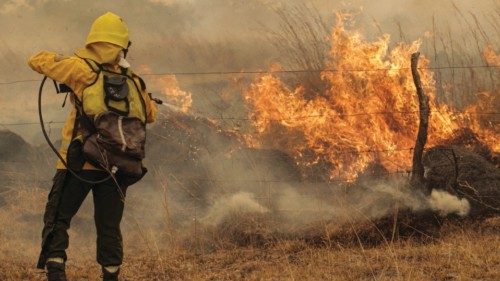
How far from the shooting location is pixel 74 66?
389cm

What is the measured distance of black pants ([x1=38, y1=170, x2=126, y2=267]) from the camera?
3904 millimetres

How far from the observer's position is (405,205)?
261 inches

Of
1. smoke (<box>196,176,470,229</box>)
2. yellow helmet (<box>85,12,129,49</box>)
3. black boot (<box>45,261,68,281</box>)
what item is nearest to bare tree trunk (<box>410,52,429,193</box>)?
smoke (<box>196,176,470,229</box>)

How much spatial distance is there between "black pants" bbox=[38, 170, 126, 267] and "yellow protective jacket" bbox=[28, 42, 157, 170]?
128 mm

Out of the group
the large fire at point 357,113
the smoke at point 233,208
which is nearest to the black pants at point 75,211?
the smoke at point 233,208

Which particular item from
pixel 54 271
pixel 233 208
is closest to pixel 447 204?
pixel 233 208

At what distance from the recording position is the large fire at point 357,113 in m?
8.88

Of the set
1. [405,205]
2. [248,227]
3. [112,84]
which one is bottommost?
[248,227]

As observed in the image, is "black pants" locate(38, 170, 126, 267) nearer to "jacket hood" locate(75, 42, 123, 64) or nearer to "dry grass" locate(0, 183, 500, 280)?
"jacket hood" locate(75, 42, 123, 64)

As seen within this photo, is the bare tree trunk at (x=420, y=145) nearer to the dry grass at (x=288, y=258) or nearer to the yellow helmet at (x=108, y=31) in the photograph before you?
the dry grass at (x=288, y=258)

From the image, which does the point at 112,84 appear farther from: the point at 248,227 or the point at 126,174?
the point at 248,227

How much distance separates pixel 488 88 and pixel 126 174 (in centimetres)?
849

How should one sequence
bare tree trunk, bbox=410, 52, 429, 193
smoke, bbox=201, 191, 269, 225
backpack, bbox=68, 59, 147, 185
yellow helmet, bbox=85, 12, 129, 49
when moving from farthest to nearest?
smoke, bbox=201, 191, 269, 225 → bare tree trunk, bbox=410, 52, 429, 193 → yellow helmet, bbox=85, 12, 129, 49 → backpack, bbox=68, 59, 147, 185

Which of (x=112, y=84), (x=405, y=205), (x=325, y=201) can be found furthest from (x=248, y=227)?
(x=112, y=84)
